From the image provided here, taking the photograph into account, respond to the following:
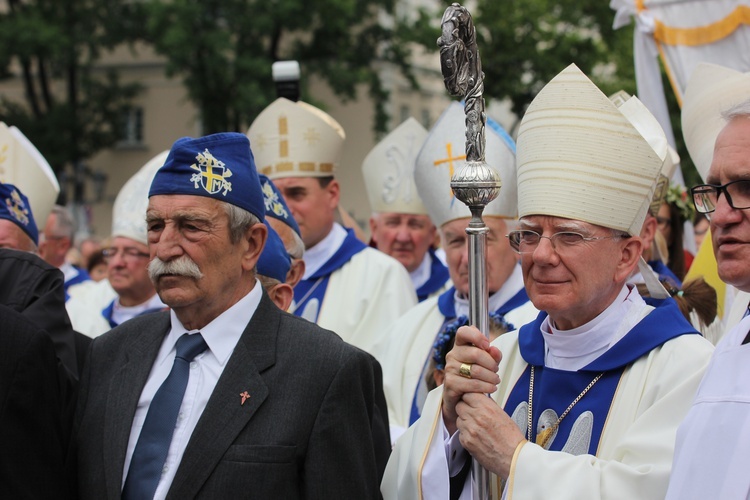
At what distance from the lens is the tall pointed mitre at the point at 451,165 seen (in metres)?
5.01

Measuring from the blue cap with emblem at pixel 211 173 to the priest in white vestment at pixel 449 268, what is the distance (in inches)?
56.5

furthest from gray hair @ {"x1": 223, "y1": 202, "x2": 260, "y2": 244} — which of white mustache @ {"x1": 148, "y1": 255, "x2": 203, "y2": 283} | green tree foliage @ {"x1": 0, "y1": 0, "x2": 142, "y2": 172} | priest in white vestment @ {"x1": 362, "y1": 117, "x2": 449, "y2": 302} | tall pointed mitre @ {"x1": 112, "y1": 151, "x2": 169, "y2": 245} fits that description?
green tree foliage @ {"x1": 0, "y1": 0, "x2": 142, "y2": 172}

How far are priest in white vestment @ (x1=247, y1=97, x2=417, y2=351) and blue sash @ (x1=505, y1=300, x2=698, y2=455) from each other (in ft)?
9.54

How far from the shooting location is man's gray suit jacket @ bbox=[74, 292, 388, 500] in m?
3.11

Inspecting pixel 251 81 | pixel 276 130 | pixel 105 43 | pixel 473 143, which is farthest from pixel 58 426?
pixel 105 43

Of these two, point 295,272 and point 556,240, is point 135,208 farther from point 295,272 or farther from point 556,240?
point 556,240

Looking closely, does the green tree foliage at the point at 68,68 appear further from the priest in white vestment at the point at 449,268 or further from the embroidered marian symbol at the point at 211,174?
the embroidered marian symbol at the point at 211,174

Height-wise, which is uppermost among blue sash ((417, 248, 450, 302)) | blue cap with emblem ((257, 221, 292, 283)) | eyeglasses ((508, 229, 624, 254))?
eyeglasses ((508, 229, 624, 254))

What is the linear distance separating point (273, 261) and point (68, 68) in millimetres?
29062

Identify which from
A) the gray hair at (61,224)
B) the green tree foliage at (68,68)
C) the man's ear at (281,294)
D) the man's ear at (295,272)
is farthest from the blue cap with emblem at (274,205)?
the green tree foliage at (68,68)

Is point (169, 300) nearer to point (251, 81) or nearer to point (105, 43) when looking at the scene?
point (251, 81)

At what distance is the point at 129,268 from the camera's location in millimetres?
7008

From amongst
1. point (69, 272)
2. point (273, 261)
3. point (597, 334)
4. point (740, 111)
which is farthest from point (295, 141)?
point (740, 111)

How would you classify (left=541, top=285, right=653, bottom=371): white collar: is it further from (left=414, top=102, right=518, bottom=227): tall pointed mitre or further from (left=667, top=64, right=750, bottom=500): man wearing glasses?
(left=414, top=102, right=518, bottom=227): tall pointed mitre
